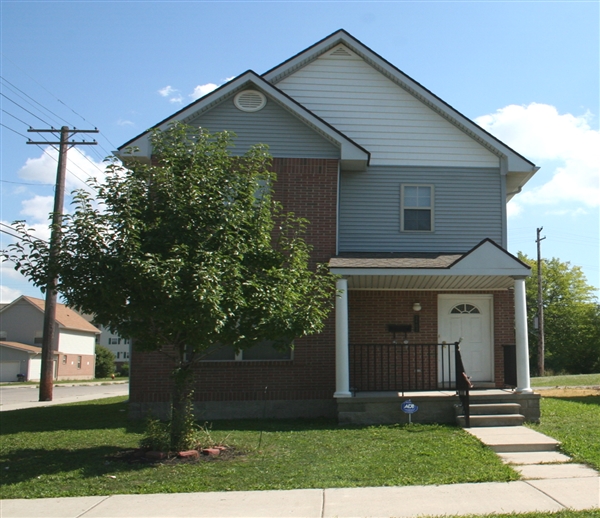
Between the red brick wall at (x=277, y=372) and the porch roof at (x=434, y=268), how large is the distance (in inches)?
36.9

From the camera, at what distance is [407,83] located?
48.5ft

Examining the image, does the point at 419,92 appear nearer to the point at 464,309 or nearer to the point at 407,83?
the point at 407,83

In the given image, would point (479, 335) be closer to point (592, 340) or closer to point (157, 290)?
point (157, 290)

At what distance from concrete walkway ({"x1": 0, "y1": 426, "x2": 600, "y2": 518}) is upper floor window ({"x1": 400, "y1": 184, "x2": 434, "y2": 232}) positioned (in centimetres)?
746

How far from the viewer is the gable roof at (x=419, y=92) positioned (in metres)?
14.4

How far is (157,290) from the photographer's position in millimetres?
8289

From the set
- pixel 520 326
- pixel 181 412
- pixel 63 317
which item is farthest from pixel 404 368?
pixel 63 317

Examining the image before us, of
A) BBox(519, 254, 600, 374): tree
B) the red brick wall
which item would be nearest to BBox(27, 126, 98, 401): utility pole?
the red brick wall

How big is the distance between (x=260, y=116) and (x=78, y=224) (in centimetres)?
590

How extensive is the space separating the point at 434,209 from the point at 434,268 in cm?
270

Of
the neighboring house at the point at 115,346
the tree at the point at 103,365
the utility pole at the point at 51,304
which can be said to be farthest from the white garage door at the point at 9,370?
the utility pole at the point at 51,304

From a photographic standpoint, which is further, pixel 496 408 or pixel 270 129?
pixel 270 129

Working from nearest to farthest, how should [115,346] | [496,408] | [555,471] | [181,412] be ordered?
[555,471] < [181,412] < [496,408] < [115,346]

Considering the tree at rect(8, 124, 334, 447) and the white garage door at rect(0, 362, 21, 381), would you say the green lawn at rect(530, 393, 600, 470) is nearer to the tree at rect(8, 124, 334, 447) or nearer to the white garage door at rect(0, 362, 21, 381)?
the tree at rect(8, 124, 334, 447)
